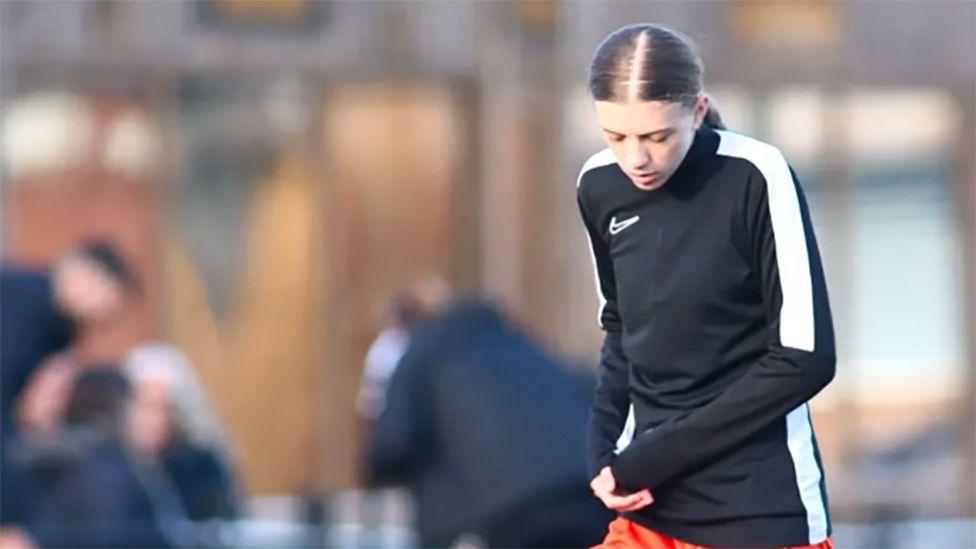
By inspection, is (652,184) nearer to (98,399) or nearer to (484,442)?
(484,442)

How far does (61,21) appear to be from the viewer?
13.3m

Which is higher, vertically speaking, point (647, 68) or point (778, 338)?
point (647, 68)

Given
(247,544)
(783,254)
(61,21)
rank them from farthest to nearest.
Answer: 1. (61,21)
2. (247,544)
3. (783,254)

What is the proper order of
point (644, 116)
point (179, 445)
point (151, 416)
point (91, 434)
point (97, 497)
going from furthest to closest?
1. point (179, 445)
2. point (151, 416)
3. point (91, 434)
4. point (97, 497)
5. point (644, 116)

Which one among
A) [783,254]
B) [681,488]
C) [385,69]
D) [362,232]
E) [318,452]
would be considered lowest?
[318,452]

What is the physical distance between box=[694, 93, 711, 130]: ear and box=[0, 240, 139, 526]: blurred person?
4.34 metres

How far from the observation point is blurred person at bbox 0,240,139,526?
8.01 metres

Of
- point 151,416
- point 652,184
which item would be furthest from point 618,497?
point 151,416

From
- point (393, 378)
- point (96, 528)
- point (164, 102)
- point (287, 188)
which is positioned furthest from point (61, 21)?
point (393, 378)

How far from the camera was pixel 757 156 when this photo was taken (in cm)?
391

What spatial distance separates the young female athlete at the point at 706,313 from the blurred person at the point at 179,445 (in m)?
5.90

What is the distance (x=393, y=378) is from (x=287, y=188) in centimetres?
609

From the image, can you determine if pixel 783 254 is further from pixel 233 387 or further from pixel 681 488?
pixel 233 387

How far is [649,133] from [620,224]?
10.2 inches
